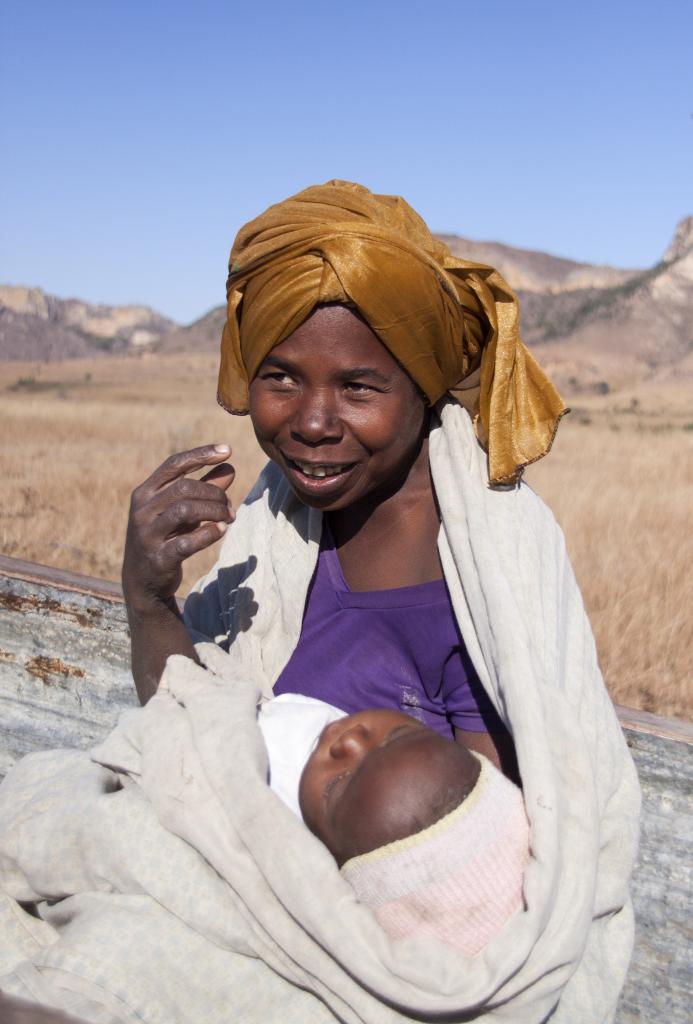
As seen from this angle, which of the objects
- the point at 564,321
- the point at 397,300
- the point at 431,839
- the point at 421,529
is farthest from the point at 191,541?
the point at 564,321

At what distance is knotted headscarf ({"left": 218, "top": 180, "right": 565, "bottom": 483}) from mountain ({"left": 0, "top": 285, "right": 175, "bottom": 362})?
47235 mm

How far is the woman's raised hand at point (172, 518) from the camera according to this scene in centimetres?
211

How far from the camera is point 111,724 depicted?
3049mm

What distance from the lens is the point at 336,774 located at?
1.79 m

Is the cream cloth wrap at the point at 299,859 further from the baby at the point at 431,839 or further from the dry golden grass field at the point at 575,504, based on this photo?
the dry golden grass field at the point at 575,504

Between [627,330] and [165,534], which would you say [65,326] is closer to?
[627,330]

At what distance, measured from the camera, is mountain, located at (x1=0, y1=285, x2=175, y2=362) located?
50594 mm

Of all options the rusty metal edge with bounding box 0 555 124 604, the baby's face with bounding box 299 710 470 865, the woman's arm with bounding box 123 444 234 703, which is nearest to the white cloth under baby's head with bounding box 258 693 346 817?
the baby's face with bounding box 299 710 470 865

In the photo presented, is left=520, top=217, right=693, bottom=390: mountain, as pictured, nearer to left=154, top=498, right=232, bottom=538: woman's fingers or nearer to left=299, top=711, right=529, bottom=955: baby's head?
left=154, top=498, right=232, bottom=538: woman's fingers

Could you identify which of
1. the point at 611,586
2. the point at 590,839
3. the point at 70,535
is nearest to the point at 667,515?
the point at 611,586

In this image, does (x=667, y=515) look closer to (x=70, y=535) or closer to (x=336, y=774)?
(x=70, y=535)

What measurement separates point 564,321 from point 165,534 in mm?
45060

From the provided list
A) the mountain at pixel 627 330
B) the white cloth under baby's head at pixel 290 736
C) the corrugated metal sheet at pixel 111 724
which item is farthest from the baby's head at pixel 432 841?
the mountain at pixel 627 330

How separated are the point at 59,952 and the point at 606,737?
1036mm
